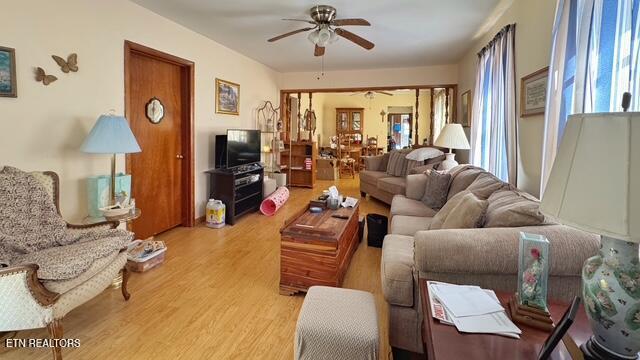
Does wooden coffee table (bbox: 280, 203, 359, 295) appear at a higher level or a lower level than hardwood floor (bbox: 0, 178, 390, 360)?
higher

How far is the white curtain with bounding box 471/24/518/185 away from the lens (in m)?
3.08

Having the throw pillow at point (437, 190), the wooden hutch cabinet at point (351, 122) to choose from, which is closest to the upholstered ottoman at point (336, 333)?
the throw pillow at point (437, 190)

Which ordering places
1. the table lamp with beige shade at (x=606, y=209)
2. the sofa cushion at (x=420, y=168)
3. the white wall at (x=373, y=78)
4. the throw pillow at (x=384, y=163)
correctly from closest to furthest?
the table lamp with beige shade at (x=606, y=209)
the sofa cushion at (x=420, y=168)
the white wall at (x=373, y=78)
the throw pillow at (x=384, y=163)

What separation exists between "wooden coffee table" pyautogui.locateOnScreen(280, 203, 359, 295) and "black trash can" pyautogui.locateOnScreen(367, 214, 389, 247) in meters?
1.04

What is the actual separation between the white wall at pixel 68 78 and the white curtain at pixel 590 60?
11.5 feet

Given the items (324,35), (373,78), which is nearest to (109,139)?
(324,35)

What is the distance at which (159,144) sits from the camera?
4012 millimetres

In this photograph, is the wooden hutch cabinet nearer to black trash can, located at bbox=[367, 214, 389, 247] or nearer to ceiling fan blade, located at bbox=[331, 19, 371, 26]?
black trash can, located at bbox=[367, 214, 389, 247]

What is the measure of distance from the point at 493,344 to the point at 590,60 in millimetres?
1647

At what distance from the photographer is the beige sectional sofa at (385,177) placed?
5.37 metres

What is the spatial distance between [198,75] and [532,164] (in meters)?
3.90

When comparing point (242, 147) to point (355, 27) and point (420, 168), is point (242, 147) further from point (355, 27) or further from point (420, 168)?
point (420, 168)

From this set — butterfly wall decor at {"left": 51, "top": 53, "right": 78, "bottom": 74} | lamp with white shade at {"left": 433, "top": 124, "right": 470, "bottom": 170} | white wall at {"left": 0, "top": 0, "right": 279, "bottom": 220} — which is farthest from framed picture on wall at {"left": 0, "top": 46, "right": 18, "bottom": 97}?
lamp with white shade at {"left": 433, "top": 124, "right": 470, "bottom": 170}

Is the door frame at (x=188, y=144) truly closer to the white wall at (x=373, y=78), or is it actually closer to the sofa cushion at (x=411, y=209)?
the sofa cushion at (x=411, y=209)
